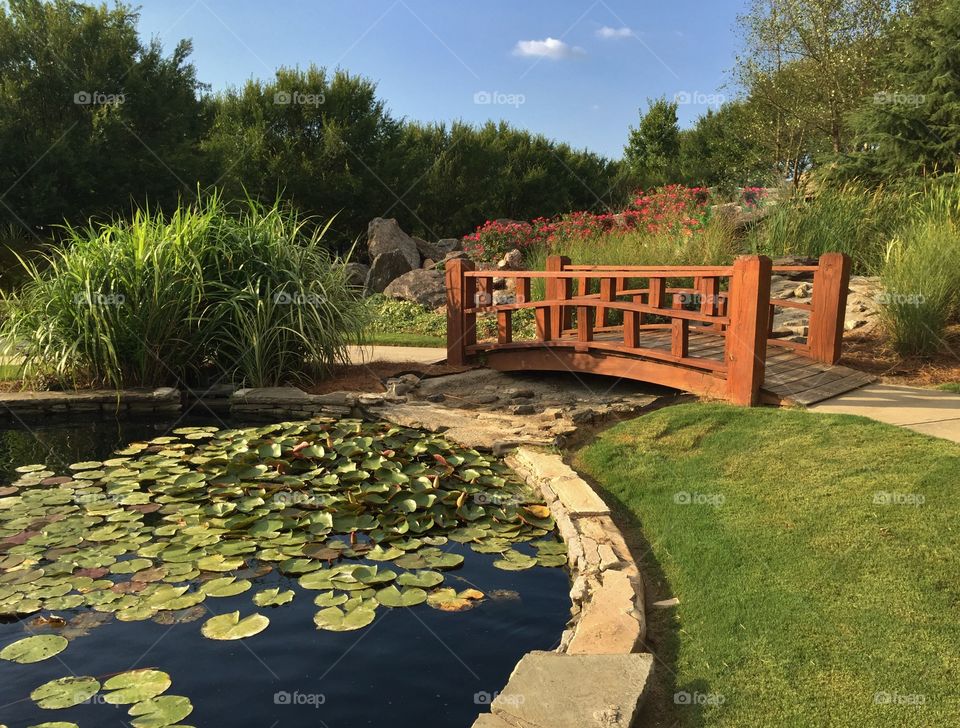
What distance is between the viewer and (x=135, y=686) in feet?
8.52

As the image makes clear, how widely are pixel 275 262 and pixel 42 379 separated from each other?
2431mm

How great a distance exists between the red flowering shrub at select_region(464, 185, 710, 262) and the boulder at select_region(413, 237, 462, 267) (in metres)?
0.72

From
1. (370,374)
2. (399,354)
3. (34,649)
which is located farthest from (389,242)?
(34,649)

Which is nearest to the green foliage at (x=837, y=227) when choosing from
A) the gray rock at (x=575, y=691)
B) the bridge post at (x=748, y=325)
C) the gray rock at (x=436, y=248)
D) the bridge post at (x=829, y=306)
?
the bridge post at (x=829, y=306)

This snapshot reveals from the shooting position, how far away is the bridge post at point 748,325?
202 inches

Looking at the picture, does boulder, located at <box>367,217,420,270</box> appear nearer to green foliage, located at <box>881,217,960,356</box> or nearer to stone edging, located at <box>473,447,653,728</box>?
green foliage, located at <box>881,217,960,356</box>

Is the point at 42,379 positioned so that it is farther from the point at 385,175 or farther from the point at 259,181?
the point at 385,175

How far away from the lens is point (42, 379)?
6820 mm

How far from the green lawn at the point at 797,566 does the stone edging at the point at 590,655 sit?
0.13 m

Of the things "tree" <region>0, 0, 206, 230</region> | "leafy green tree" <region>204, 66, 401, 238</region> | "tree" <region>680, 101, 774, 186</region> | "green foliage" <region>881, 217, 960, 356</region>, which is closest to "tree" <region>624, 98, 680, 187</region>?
"tree" <region>680, 101, 774, 186</region>

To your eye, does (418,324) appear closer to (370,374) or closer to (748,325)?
(370,374)

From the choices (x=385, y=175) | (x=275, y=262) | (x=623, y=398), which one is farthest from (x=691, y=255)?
(x=385, y=175)

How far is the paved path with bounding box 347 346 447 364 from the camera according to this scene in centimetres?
831

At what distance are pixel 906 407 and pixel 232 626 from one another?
181 inches
